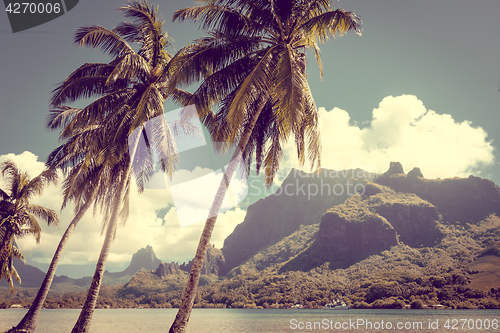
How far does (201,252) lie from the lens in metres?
7.94

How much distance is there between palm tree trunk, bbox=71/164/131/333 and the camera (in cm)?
966

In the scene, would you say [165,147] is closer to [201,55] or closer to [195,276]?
[201,55]

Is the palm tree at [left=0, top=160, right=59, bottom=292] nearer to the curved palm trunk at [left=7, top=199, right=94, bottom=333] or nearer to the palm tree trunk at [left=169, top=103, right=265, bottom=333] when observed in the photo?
the curved palm trunk at [left=7, top=199, right=94, bottom=333]

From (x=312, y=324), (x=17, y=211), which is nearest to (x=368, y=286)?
(x=312, y=324)

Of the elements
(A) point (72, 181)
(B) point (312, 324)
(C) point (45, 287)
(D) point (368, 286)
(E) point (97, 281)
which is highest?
(A) point (72, 181)

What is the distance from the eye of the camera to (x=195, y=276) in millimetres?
7582

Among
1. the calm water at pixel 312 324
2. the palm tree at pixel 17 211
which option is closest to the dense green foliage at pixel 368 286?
the calm water at pixel 312 324

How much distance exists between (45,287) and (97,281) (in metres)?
4.18

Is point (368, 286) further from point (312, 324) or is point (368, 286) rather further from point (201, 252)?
point (201, 252)

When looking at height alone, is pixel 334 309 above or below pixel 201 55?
below

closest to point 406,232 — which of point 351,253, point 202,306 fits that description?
point 351,253

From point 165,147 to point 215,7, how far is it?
5.21 meters

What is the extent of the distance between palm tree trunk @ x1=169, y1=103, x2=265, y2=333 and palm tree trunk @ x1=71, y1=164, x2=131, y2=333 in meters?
4.23

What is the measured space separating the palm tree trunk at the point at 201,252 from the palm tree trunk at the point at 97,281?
13.9 ft
